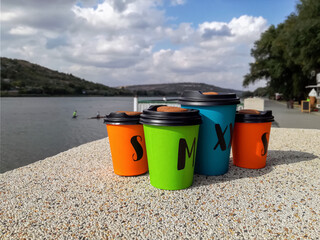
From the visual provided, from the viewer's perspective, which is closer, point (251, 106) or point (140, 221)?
point (140, 221)

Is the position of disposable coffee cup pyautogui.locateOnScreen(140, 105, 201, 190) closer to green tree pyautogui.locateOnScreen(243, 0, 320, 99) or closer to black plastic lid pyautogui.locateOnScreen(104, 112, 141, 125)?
black plastic lid pyautogui.locateOnScreen(104, 112, 141, 125)

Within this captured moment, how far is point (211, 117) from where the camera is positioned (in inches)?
147

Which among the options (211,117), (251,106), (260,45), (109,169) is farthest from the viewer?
(260,45)

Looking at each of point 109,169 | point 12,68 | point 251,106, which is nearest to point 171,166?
point 109,169

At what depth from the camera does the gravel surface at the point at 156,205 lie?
2.50 meters

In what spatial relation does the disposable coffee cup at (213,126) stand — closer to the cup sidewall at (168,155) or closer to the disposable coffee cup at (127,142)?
the cup sidewall at (168,155)

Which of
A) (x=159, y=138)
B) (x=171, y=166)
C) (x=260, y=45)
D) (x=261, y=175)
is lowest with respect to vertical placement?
(x=261, y=175)

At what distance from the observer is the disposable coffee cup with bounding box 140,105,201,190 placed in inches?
127

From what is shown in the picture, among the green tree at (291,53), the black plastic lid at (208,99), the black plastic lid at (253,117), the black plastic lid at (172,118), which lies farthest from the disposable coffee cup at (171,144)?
the green tree at (291,53)

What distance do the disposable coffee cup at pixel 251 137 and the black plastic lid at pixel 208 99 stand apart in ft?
2.07

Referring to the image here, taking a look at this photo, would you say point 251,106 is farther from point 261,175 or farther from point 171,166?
point 171,166

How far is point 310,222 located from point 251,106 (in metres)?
12.2

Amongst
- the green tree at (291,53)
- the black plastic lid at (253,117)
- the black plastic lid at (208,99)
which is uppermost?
the green tree at (291,53)

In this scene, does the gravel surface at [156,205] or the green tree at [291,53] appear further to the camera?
the green tree at [291,53]
